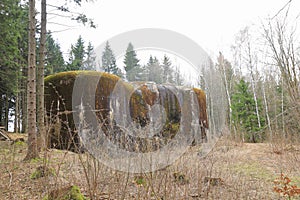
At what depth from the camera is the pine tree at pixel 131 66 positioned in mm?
15427

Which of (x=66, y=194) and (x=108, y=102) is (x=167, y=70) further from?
(x=66, y=194)

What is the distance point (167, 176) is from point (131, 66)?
14750 mm

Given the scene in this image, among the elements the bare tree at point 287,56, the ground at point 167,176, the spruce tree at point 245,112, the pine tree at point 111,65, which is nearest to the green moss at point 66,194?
the ground at point 167,176

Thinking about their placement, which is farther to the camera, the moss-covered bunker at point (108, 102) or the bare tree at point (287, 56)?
the moss-covered bunker at point (108, 102)

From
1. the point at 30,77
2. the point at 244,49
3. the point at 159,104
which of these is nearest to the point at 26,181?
the point at 30,77

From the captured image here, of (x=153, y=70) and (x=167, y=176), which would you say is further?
(x=153, y=70)

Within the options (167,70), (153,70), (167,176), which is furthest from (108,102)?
(167,70)

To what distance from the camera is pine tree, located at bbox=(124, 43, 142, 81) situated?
50.6 ft

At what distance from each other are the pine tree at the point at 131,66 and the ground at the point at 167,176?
8324 millimetres

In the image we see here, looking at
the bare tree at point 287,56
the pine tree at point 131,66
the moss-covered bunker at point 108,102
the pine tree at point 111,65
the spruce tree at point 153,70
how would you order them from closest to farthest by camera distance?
the bare tree at point 287,56 → the moss-covered bunker at point 108,102 → the pine tree at point 131,66 → the pine tree at point 111,65 → the spruce tree at point 153,70

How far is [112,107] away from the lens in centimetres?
710

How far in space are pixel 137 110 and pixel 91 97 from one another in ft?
8.19

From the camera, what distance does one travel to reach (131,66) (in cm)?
1727

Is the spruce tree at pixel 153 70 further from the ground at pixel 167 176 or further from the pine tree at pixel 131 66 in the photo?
the ground at pixel 167 176
